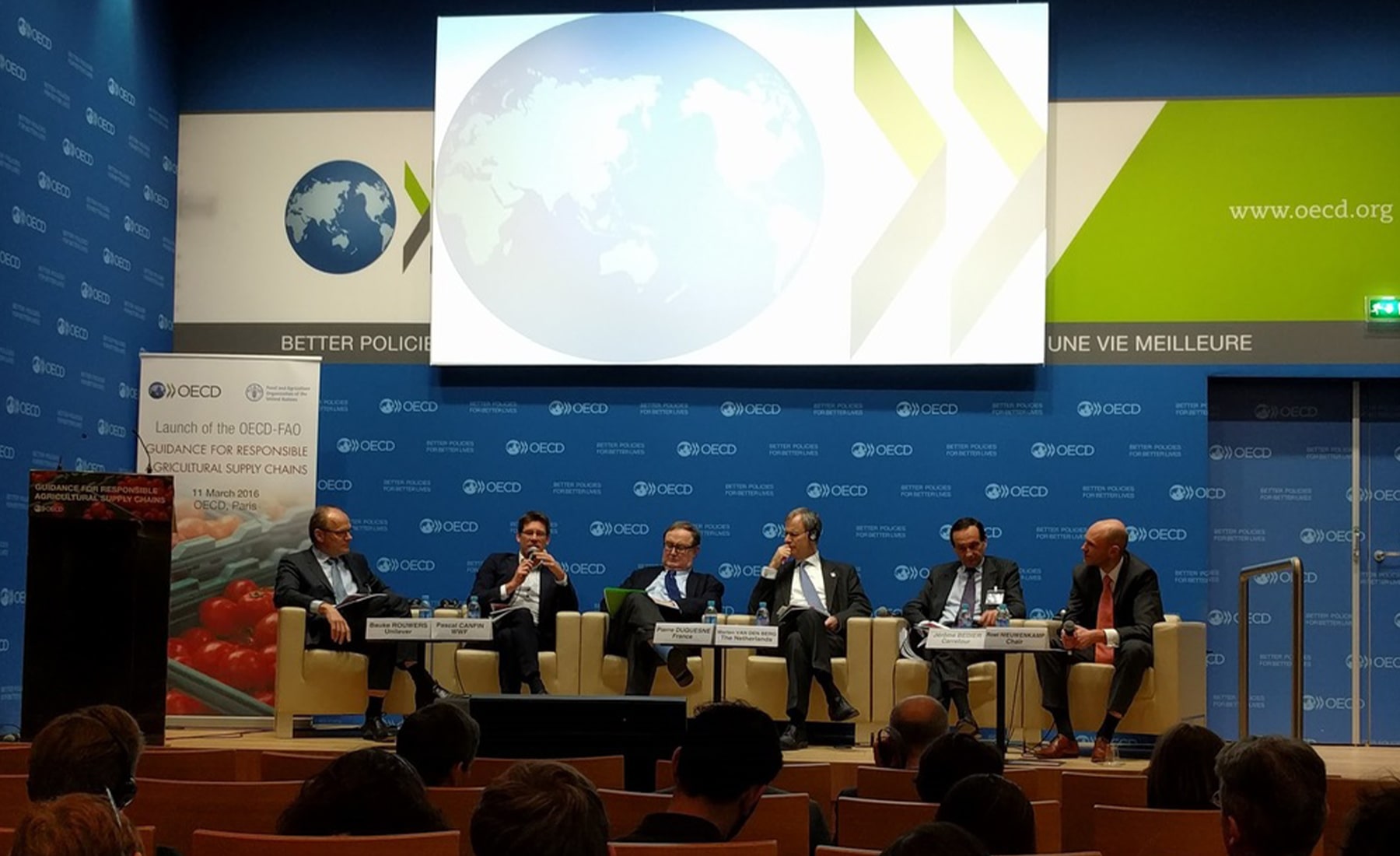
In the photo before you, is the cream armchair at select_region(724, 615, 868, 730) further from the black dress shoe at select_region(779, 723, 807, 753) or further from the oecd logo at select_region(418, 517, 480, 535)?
the oecd logo at select_region(418, 517, 480, 535)

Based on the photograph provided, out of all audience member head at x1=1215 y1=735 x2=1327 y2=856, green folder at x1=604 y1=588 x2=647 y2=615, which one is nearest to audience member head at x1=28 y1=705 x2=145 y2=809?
audience member head at x1=1215 y1=735 x2=1327 y2=856

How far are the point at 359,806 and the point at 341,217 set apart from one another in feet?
23.7

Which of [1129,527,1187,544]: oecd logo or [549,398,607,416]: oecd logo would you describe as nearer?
[1129,527,1187,544]: oecd logo

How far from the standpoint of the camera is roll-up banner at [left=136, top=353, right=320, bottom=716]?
8508 millimetres

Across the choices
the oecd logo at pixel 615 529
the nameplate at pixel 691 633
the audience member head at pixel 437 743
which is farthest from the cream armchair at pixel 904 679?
the audience member head at pixel 437 743

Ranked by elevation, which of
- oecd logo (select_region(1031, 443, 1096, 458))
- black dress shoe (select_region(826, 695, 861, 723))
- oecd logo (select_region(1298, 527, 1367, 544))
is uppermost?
oecd logo (select_region(1031, 443, 1096, 458))

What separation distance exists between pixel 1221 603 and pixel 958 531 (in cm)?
182

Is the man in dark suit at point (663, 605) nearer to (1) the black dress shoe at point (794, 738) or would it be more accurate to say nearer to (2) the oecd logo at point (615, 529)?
(2) the oecd logo at point (615, 529)

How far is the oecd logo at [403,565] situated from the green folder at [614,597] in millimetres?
1678

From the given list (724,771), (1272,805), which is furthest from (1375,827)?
(724,771)

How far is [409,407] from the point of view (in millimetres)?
9219

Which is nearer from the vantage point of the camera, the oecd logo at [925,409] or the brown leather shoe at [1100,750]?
the brown leather shoe at [1100,750]

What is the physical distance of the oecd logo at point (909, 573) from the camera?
8.79m

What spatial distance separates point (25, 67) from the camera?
7797 millimetres
